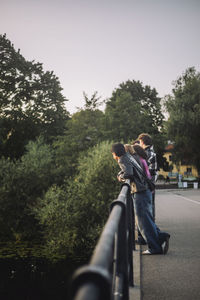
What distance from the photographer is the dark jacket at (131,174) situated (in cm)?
520

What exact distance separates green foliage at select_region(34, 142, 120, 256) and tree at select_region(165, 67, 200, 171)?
739 inches

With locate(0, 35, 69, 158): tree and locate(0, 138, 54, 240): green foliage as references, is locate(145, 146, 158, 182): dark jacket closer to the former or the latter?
locate(0, 138, 54, 240): green foliage

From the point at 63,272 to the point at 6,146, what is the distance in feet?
60.3

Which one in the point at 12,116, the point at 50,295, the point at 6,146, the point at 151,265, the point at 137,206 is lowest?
the point at 50,295

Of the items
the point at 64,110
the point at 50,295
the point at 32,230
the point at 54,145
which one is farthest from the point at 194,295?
the point at 64,110

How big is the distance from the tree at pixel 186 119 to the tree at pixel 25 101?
12.8 m

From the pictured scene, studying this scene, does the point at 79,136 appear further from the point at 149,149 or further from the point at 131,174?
the point at 131,174

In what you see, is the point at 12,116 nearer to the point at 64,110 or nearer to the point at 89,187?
the point at 64,110

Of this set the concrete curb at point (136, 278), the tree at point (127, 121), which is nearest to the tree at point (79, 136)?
the tree at point (127, 121)

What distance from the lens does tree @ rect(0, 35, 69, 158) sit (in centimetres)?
3500

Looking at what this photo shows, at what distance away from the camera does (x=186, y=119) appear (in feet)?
131

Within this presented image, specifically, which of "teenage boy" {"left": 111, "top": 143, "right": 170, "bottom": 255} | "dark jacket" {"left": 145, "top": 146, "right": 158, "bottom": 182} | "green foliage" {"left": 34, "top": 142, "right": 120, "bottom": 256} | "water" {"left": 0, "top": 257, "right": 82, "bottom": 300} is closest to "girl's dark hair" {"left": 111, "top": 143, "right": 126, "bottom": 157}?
"teenage boy" {"left": 111, "top": 143, "right": 170, "bottom": 255}

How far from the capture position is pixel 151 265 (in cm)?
499

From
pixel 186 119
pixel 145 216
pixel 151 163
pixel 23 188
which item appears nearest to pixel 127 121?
pixel 186 119
